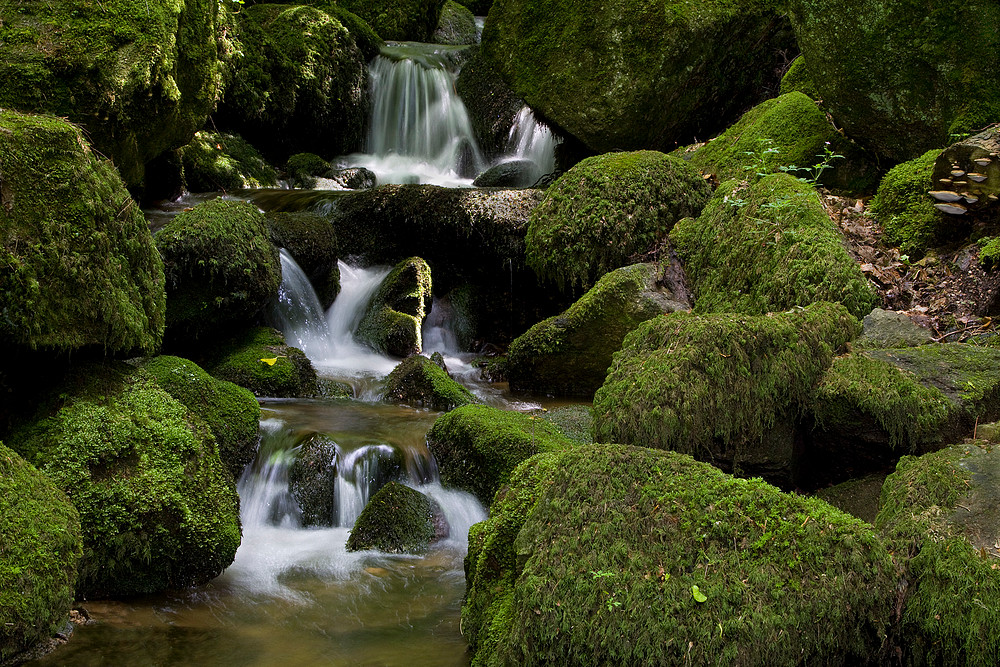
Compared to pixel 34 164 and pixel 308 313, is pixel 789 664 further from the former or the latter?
pixel 308 313

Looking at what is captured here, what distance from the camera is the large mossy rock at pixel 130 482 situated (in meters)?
3.95

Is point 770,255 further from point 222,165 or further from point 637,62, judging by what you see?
point 222,165

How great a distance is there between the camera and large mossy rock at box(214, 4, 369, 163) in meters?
13.5

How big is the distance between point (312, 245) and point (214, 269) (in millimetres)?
2205

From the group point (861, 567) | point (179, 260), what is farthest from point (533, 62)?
point (861, 567)

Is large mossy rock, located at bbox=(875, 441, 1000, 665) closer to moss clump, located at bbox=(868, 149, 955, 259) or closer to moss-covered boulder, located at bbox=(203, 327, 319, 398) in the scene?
moss clump, located at bbox=(868, 149, 955, 259)

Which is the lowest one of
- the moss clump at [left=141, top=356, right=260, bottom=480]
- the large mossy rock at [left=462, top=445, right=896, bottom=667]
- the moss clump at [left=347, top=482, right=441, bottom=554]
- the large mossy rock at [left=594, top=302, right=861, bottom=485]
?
the moss clump at [left=347, top=482, right=441, bottom=554]

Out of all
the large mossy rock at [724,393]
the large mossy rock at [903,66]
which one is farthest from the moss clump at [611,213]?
the large mossy rock at [724,393]

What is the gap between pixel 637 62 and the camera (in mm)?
9789

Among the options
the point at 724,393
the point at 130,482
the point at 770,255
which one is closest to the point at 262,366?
the point at 130,482

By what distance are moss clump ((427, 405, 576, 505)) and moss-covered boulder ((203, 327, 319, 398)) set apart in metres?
2.07

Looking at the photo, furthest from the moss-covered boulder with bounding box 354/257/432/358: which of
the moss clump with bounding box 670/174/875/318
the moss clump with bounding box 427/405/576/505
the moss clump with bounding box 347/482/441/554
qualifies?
the moss clump with bounding box 347/482/441/554

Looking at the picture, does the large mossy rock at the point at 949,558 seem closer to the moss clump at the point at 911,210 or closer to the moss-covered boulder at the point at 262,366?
the moss clump at the point at 911,210

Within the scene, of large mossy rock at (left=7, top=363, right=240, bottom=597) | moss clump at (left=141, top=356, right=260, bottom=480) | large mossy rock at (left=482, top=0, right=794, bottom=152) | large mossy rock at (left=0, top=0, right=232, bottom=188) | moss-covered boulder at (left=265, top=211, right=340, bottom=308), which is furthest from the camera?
large mossy rock at (left=482, top=0, right=794, bottom=152)
